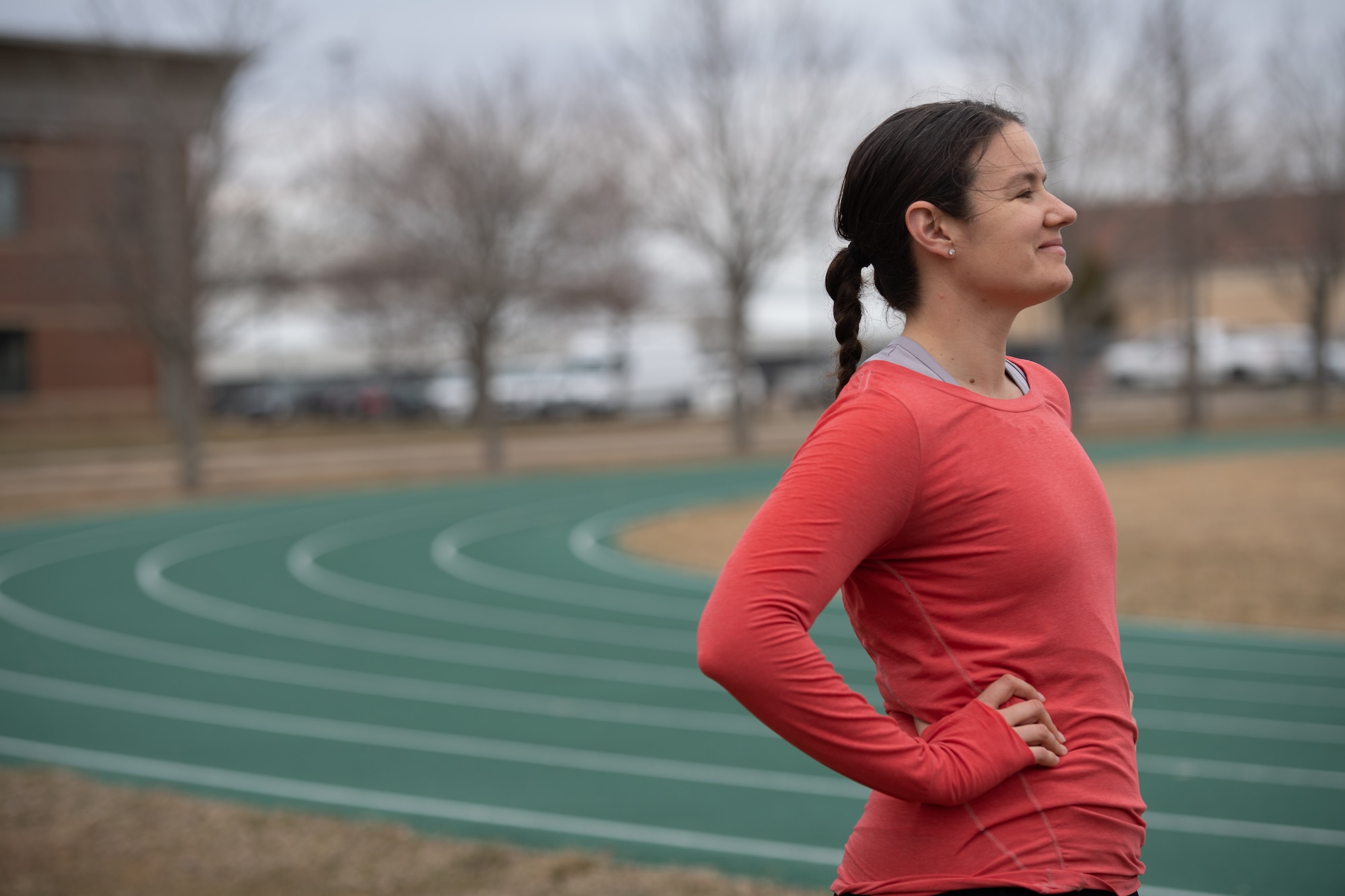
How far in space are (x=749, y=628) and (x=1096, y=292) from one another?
3289 cm

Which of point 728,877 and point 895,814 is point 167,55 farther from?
point 895,814

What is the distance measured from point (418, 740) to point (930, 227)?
247 inches

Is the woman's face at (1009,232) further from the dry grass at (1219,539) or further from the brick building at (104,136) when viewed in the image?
the brick building at (104,136)

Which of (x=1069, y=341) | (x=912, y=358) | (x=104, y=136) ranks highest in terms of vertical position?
(x=104, y=136)

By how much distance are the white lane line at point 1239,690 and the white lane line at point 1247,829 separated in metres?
2.21

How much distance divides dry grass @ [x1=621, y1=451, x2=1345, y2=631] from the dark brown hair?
31.4 feet

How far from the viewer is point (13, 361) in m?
39.5

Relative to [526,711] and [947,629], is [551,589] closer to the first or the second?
[526,711]

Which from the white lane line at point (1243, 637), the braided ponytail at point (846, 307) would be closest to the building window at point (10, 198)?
the white lane line at point (1243, 637)

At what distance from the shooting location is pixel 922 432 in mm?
1683

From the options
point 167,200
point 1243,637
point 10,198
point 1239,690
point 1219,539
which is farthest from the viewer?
point 10,198

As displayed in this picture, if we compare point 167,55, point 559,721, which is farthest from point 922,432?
point 167,55

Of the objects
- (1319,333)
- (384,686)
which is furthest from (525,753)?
(1319,333)

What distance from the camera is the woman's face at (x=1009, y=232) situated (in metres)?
1.80
